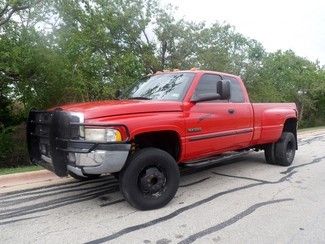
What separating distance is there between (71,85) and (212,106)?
328 inches

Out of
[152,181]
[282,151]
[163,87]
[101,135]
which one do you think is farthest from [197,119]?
[282,151]

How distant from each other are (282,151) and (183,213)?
403 centimetres

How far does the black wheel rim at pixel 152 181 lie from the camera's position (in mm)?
5324

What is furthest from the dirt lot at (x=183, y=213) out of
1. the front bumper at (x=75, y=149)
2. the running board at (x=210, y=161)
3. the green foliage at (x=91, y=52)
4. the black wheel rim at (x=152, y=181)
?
the green foliage at (x=91, y=52)

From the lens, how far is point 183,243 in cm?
428

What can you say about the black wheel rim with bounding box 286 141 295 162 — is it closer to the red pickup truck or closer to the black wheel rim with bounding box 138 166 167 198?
the red pickup truck

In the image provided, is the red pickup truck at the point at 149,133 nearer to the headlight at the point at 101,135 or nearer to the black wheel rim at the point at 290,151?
the headlight at the point at 101,135

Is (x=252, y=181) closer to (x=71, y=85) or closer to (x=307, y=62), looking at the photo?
(x=71, y=85)

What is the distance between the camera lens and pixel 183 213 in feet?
17.2

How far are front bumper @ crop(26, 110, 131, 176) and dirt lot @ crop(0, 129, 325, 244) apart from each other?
0.64 metres

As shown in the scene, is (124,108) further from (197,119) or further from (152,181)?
(197,119)

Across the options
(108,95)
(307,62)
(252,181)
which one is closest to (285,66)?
(307,62)

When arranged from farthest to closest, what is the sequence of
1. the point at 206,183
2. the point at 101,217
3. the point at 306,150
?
the point at 306,150 < the point at 206,183 < the point at 101,217

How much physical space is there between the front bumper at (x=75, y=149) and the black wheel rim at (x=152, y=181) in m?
0.44
